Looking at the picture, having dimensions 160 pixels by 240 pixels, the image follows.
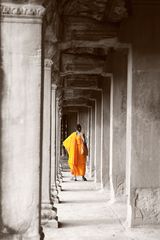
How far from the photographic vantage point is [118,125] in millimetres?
13914

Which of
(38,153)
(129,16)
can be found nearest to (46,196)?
(129,16)

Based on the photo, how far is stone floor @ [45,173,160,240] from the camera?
9609mm

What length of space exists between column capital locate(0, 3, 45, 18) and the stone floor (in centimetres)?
448

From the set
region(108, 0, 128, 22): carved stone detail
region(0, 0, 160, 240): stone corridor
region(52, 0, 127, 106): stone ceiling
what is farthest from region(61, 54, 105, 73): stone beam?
region(108, 0, 128, 22): carved stone detail

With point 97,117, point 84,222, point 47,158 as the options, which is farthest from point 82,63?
point 97,117

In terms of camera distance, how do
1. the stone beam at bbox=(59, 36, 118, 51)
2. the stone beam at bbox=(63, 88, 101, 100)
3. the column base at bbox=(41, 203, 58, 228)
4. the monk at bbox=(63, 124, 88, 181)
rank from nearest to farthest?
1. the column base at bbox=(41, 203, 58, 228)
2. the stone beam at bbox=(59, 36, 118, 51)
3. the monk at bbox=(63, 124, 88, 181)
4. the stone beam at bbox=(63, 88, 101, 100)

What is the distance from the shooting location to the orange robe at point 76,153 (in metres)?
20.9

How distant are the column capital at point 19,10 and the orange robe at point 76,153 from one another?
1475cm

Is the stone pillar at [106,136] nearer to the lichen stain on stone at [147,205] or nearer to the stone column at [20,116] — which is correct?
the lichen stain on stone at [147,205]

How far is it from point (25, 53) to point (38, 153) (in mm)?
1122

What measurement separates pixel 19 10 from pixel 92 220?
Result: 6275 mm

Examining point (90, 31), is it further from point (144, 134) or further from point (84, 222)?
point (84, 222)

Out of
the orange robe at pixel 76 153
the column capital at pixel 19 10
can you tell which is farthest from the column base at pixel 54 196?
the column capital at pixel 19 10

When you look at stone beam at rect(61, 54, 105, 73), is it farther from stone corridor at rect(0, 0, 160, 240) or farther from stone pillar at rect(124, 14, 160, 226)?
stone pillar at rect(124, 14, 160, 226)
